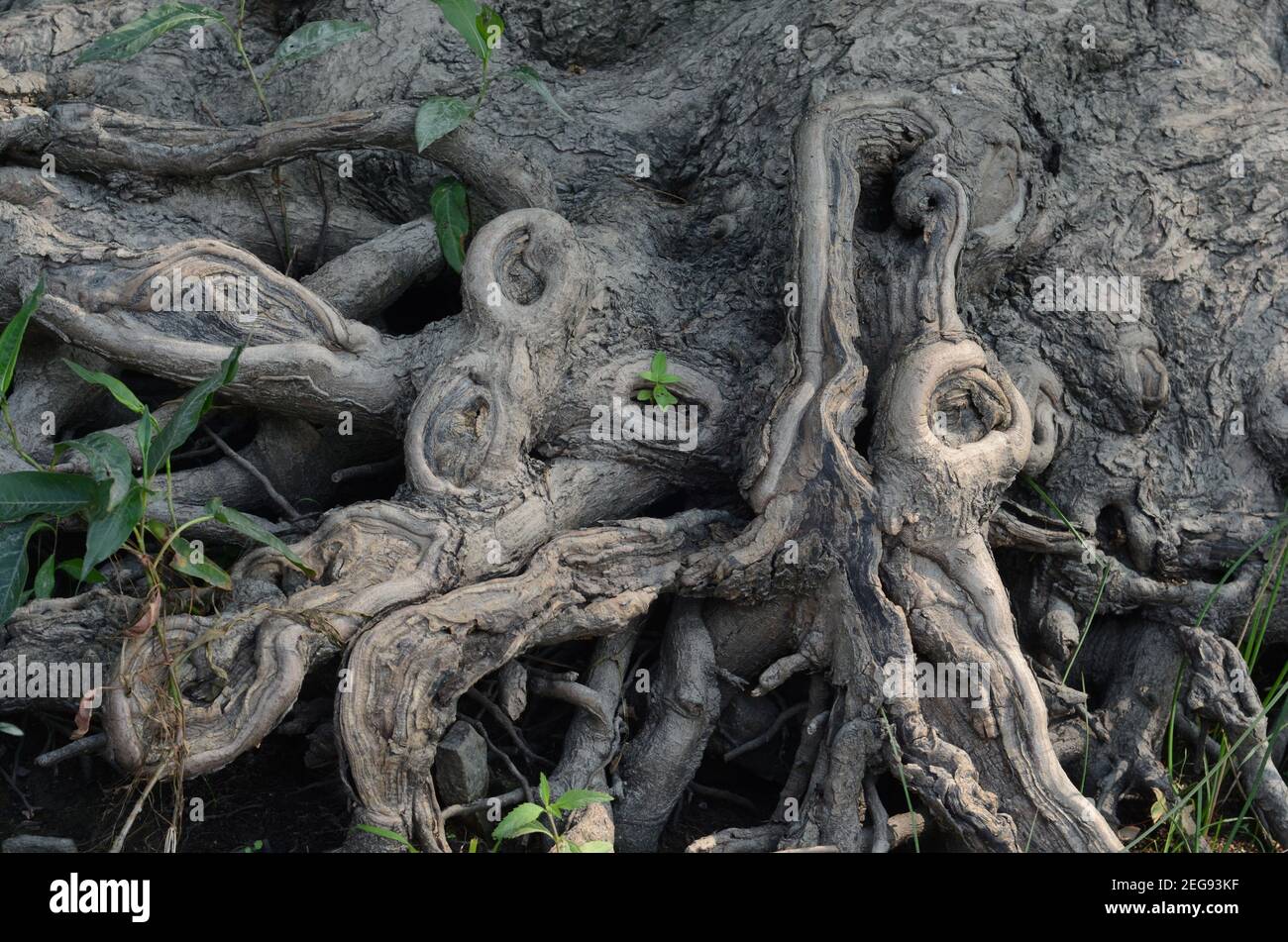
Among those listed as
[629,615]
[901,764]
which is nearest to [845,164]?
[629,615]

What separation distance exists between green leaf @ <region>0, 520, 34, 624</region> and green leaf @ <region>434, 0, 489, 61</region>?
5.73ft

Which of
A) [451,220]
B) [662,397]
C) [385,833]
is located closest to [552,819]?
[385,833]

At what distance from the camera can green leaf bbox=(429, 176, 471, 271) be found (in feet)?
12.3

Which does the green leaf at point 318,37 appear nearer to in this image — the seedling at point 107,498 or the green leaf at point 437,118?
the green leaf at point 437,118

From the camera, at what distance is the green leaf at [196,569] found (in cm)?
286

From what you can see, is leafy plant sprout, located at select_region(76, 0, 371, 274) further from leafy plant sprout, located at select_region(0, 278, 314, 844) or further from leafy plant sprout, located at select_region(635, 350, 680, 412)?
leafy plant sprout, located at select_region(635, 350, 680, 412)

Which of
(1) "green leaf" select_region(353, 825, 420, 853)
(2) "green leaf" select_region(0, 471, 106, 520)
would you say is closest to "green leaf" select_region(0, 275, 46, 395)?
(2) "green leaf" select_region(0, 471, 106, 520)

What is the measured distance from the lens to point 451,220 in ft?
12.4

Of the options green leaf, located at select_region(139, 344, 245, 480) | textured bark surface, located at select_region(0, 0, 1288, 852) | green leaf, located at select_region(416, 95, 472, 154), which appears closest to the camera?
green leaf, located at select_region(139, 344, 245, 480)

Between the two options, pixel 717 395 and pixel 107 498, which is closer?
pixel 107 498

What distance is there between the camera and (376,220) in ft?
13.6

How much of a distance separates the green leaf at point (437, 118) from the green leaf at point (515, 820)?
73.2 inches

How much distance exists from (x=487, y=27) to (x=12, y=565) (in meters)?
2.02

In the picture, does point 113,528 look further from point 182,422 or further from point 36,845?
point 36,845
